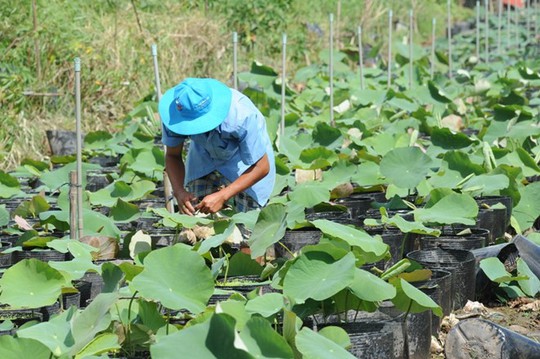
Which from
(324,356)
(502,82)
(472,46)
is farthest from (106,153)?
(472,46)

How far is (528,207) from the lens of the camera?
4.99m

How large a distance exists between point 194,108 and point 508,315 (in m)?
1.43

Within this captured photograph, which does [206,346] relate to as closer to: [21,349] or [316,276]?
[21,349]

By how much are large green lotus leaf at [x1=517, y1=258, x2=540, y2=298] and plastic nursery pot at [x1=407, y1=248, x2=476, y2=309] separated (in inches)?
7.9

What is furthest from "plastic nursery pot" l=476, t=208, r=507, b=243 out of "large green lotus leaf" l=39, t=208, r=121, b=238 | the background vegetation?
the background vegetation

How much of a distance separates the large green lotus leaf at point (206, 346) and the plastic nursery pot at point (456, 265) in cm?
158

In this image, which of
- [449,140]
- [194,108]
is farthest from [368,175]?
[194,108]

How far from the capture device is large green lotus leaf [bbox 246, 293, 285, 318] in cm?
286

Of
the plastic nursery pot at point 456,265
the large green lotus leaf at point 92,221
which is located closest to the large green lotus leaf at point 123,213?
the large green lotus leaf at point 92,221

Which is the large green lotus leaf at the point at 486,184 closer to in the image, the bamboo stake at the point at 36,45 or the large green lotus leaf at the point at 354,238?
the large green lotus leaf at the point at 354,238

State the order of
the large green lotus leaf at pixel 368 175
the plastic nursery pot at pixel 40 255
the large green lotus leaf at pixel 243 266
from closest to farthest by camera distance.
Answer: the large green lotus leaf at pixel 243 266 → the plastic nursery pot at pixel 40 255 → the large green lotus leaf at pixel 368 175

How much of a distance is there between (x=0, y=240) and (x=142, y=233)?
2.18ft

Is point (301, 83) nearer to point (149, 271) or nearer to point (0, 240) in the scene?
point (0, 240)

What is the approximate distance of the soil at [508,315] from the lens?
372cm
